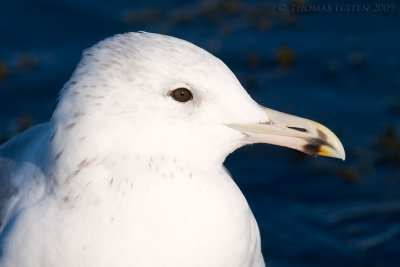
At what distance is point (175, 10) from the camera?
22.6 feet

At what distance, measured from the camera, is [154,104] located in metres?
3.36

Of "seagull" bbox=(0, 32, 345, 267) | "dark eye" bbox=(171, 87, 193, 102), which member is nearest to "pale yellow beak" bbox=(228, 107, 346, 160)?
"seagull" bbox=(0, 32, 345, 267)

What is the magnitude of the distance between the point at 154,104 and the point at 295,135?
1.83 ft

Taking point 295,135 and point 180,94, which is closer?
point 180,94

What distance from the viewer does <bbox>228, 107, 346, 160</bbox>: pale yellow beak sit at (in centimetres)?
355

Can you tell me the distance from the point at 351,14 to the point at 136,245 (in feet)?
12.5

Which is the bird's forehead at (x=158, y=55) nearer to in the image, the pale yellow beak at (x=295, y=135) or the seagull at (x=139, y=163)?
the seagull at (x=139, y=163)

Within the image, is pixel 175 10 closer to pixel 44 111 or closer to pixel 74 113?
pixel 44 111

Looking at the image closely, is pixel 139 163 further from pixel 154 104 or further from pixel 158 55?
pixel 158 55

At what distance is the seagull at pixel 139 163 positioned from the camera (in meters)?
3.34

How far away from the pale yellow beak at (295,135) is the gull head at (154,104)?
0.05 ft

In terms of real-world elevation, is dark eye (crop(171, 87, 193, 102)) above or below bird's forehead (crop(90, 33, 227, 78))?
below

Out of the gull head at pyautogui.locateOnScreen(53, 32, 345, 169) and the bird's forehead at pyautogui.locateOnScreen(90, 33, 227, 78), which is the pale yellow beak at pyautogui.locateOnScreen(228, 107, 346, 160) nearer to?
the gull head at pyautogui.locateOnScreen(53, 32, 345, 169)

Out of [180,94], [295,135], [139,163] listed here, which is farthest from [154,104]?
[295,135]
